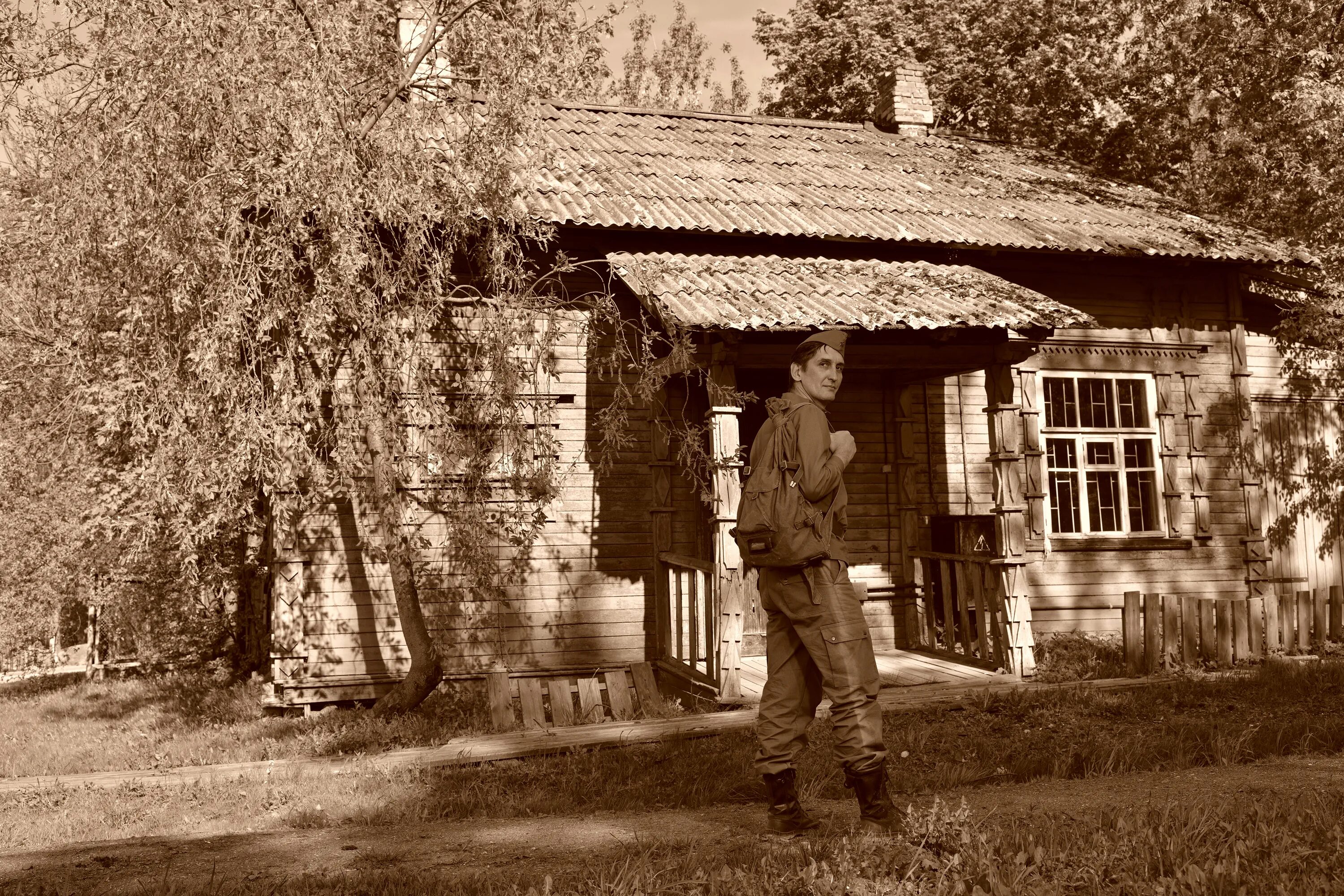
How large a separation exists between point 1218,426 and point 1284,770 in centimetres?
764

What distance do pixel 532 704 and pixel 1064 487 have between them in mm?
7065

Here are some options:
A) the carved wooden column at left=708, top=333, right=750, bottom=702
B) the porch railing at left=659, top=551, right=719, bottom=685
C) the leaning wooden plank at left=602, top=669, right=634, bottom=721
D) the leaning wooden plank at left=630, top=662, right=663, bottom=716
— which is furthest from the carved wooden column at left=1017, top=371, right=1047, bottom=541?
the leaning wooden plank at left=602, top=669, right=634, bottom=721

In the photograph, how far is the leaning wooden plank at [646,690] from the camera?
9.21 meters

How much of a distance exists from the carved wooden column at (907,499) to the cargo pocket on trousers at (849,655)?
7.57 m

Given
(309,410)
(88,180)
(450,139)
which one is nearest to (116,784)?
(309,410)

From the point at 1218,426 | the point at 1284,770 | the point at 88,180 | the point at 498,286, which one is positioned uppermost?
the point at 88,180

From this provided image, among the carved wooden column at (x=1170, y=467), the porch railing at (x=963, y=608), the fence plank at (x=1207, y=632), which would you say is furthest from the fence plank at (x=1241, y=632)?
the carved wooden column at (x=1170, y=467)

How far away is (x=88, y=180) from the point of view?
8430 mm

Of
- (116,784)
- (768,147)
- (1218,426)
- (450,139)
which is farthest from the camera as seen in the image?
(768,147)

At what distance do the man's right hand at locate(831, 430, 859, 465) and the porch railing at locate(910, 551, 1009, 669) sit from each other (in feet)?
17.8

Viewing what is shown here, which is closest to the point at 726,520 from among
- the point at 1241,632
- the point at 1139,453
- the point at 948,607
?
the point at 948,607

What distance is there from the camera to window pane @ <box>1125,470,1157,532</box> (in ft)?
44.0

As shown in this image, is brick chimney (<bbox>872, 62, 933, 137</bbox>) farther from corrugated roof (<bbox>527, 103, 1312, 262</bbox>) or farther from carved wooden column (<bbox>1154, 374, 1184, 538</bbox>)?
carved wooden column (<bbox>1154, 374, 1184, 538</bbox>)

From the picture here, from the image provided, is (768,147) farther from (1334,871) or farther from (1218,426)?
(1334,871)
